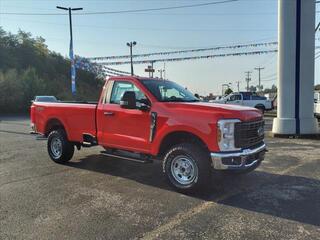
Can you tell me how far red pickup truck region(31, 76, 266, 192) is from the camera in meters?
6.79

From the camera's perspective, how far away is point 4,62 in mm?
58875

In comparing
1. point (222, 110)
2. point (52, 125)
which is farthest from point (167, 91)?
point (52, 125)

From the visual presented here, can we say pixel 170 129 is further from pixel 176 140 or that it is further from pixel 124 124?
pixel 124 124

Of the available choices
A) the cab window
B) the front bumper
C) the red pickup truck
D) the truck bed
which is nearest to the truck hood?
the red pickup truck

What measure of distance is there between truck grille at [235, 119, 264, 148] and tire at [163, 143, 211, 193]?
61 cm

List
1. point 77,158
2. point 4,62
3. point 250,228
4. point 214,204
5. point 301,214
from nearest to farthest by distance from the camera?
point 250,228, point 301,214, point 214,204, point 77,158, point 4,62

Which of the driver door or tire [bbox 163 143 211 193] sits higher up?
the driver door

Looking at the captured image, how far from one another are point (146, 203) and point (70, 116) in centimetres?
376

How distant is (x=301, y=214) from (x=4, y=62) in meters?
59.0

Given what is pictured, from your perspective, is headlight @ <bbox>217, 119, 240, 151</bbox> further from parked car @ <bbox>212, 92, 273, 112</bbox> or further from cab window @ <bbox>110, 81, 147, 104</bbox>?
parked car @ <bbox>212, 92, 273, 112</bbox>

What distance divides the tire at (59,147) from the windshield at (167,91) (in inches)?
110

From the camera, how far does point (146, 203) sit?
6.56 metres

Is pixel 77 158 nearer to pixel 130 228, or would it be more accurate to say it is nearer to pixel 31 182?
pixel 31 182

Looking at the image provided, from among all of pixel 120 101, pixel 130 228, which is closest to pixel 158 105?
pixel 120 101
